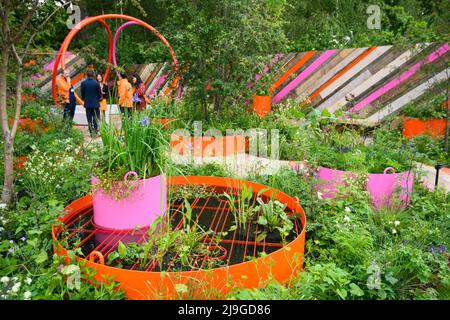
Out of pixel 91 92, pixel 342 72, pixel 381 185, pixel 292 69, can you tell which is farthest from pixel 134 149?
pixel 292 69

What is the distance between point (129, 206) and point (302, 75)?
763 centimetres

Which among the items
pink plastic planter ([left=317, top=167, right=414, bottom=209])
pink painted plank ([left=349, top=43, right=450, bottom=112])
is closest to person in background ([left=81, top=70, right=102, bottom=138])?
pink painted plank ([left=349, top=43, right=450, bottom=112])

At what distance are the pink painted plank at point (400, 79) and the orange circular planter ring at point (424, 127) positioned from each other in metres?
0.97

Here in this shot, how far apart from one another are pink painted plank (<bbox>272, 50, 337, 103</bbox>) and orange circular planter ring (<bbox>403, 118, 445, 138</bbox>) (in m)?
2.97

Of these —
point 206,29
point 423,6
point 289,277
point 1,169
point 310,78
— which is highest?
point 423,6

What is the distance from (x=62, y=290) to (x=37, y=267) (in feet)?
1.42

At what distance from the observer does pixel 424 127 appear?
6.79 metres

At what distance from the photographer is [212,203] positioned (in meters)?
3.76

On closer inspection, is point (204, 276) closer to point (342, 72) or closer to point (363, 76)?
point (363, 76)

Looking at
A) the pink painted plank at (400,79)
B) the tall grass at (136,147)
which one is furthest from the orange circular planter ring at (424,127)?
the tall grass at (136,147)

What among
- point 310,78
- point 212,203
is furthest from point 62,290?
point 310,78

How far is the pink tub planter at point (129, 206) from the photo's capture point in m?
2.97

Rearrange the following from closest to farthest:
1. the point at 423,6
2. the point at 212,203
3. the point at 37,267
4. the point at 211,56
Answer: the point at 37,267 < the point at 212,203 < the point at 211,56 < the point at 423,6
